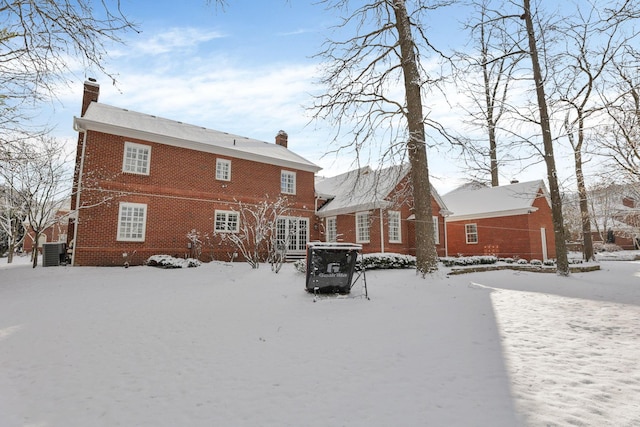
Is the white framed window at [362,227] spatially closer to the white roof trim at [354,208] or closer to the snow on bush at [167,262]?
the white roof trim at [354,208]

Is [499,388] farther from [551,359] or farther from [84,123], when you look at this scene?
[84,123]

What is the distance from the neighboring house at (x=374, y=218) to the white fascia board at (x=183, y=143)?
2548mm

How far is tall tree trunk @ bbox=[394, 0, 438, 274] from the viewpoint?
10.4 meters

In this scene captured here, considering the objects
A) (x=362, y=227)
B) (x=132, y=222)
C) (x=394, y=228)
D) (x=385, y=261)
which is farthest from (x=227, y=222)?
(x=394, y=228)

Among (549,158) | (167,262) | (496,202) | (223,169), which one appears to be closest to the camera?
(549,158)

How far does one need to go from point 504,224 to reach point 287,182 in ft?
47.2

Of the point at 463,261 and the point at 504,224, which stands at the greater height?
the point at 504,224

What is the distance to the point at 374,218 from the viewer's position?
55.9 ft

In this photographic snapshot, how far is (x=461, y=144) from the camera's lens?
10695 mm

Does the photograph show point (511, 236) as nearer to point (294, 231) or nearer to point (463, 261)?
point (463, 261)

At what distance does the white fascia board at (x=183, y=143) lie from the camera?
13852 millimetres

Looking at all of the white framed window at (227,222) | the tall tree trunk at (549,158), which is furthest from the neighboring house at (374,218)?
the tall tree trunk at (549,158)

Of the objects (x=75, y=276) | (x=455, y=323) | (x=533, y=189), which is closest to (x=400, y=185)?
(x=533, y=189)

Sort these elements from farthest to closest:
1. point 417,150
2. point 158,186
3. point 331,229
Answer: point 331,229 → point 158,186 → point 417,150
